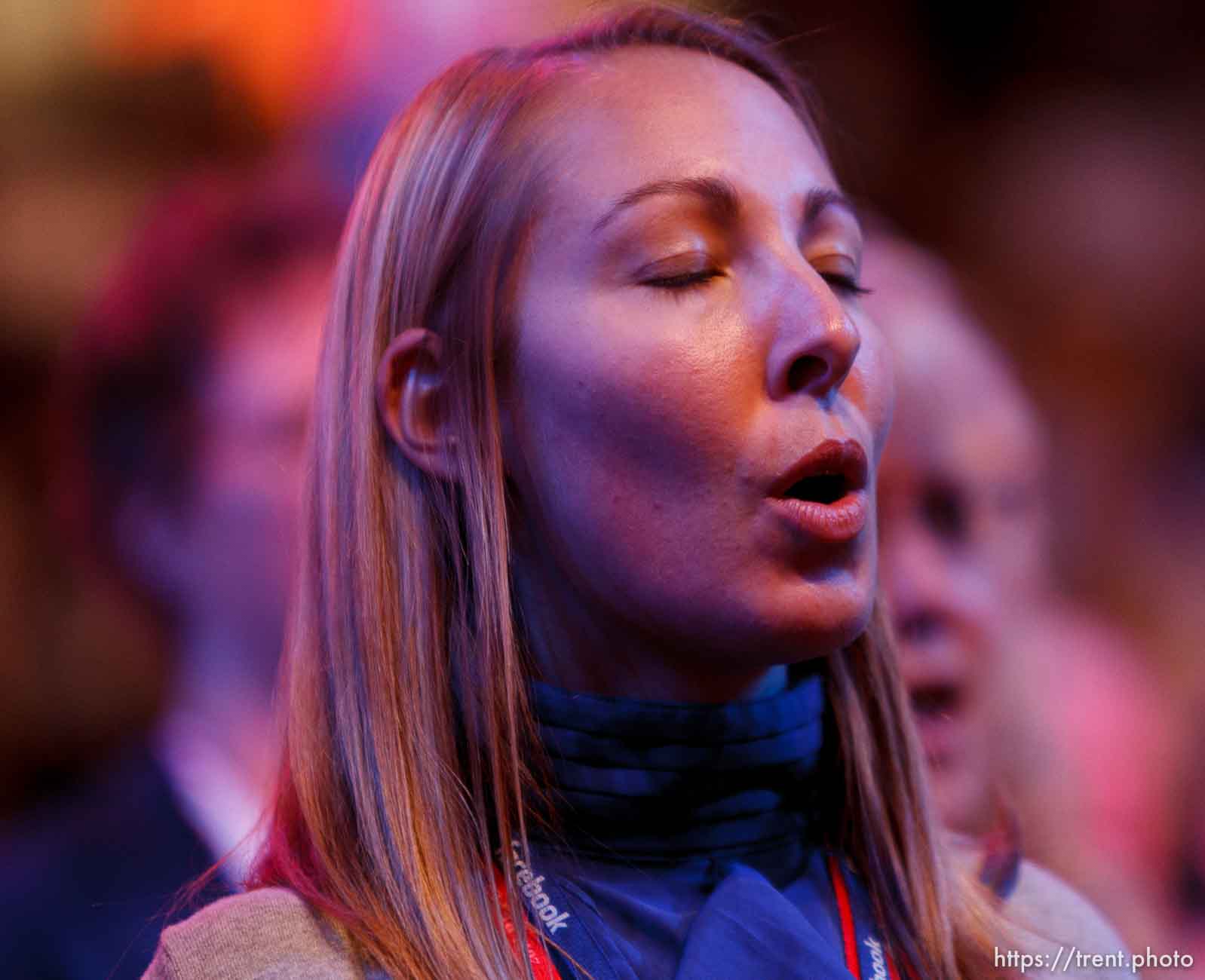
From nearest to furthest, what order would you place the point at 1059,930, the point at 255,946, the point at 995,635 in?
the point at 255,946
the point at 1059,930
the point at 995,635

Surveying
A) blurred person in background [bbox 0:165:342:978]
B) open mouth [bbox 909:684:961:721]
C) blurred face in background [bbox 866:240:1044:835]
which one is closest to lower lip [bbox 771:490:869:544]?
blurred face in background [bbox 866:240:1044:835]

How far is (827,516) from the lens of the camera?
1.16 m

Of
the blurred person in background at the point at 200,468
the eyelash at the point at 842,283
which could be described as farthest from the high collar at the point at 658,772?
the blurred person in background at the point at 200,468

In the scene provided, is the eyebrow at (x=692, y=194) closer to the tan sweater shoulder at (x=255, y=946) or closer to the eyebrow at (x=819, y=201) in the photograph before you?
the eyebrow at (x=819, y=201)

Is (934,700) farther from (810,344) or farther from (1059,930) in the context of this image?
(810,344)

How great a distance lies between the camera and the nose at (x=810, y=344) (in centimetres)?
116

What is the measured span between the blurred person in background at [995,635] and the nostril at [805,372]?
35.7 inches

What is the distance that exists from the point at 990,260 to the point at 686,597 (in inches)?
65.0

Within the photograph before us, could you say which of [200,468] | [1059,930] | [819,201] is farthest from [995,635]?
[200,468]

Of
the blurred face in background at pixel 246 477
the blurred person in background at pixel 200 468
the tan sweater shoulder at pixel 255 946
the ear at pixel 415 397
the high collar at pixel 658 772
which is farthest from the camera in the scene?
the blurred face in background at pixel 246 477

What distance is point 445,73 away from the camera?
142 cm

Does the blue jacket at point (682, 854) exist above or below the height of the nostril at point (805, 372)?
below

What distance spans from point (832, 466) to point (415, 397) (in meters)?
0.44

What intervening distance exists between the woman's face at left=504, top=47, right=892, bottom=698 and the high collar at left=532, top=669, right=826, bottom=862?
0.17 feet
